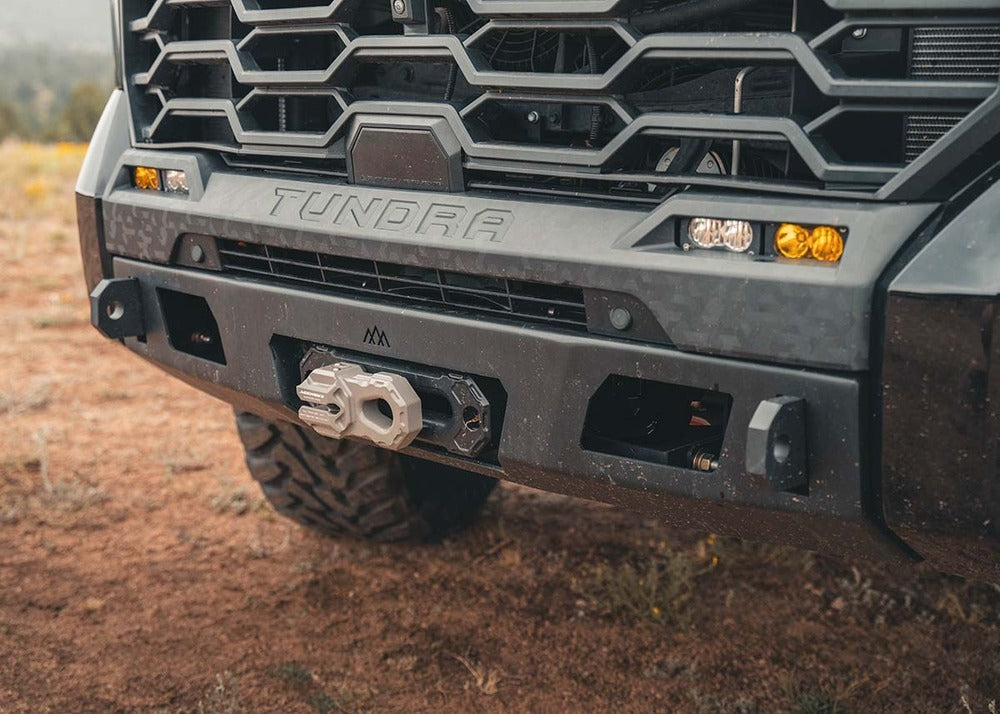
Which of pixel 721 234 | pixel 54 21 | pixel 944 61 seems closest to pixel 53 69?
pixel 54 21

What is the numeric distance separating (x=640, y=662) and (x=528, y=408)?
44.6 inches

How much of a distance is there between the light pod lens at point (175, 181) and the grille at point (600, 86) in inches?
3.5

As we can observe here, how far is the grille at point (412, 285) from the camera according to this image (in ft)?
7.35

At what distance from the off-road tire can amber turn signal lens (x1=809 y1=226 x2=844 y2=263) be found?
178cm

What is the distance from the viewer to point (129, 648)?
315cm

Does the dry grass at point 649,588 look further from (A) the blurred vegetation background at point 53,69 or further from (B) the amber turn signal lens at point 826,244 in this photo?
(A) the blurred vegetation background at point 53,69

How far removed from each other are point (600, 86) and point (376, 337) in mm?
752

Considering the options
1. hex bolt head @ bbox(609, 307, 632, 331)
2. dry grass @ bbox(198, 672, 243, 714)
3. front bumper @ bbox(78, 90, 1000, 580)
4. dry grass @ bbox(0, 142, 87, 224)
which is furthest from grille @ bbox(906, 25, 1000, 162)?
dry grass @ bbox(0, 142, 87, 224)

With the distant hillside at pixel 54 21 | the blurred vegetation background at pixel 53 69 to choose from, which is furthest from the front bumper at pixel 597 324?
the distant hillside at pixel 54 21

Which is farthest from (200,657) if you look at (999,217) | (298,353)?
(999,217)

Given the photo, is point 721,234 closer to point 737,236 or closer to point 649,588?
point 737,236

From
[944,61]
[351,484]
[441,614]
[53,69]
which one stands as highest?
[944,61]

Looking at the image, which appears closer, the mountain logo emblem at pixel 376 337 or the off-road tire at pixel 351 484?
the mountain logo emblem at pixel 376 337

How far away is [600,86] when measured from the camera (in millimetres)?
2109
